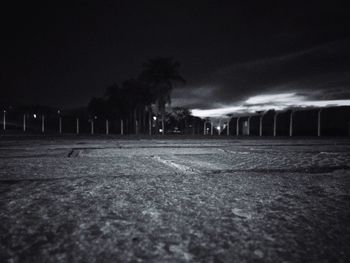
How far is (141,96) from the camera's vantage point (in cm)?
4234

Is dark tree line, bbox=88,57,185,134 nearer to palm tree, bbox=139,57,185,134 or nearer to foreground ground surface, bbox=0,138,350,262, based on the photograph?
palm tree, bbox=139,57,185,134

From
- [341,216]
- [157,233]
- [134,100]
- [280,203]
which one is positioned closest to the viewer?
[157,233]

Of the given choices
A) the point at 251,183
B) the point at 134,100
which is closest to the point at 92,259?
the point at 251,183

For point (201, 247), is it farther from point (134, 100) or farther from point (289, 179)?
point (134, 100)

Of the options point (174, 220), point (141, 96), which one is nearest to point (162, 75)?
point (141, 96)

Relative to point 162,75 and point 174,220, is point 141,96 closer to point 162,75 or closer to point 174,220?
point 162,75

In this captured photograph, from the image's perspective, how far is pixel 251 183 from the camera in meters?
1.10

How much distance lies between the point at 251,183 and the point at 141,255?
2.31 feet

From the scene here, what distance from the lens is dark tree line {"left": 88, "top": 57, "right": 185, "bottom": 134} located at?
34.9 m

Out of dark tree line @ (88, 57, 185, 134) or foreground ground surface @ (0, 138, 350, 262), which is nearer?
foreground ground surface @ (0, 138, 350, 262)

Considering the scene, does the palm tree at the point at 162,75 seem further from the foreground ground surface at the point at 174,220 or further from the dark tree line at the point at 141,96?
the foreground ground surface at the point at 174,220

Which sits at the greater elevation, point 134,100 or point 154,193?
point 134,100

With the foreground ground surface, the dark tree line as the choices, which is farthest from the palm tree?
the foreground ground surface

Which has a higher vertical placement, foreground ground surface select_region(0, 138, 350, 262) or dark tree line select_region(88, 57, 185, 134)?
dark tree line select_region(88, 57, 185, 134)
